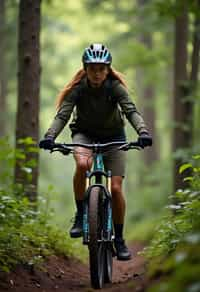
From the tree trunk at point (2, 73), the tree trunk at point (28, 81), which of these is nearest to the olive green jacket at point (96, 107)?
the tree trunk at point (28, 81)

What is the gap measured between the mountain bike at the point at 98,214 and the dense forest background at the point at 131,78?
742 mm

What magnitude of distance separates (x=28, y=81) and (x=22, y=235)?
3.17m

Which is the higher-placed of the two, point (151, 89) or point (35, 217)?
point (151, 89)

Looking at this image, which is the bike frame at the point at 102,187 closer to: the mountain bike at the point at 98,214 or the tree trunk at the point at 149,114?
the mountain bike at the point at 98,214

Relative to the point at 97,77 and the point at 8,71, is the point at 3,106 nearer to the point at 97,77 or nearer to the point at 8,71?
the point at 8,71

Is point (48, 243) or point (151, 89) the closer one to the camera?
point (48, 243)

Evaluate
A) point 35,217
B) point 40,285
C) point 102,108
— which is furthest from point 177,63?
point 40,285


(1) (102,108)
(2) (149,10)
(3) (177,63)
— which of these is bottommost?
(1) (102,108)

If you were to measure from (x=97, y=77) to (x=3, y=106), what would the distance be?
14.7m

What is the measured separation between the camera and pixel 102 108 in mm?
7203

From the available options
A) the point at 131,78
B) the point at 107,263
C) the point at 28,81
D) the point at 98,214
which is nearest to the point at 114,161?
the point at 98,214

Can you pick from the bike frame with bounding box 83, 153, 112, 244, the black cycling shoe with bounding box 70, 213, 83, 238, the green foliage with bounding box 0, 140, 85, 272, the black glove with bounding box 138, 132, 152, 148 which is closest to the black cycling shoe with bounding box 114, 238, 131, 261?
the bike frame with bounding box 83, 153, 112, 244

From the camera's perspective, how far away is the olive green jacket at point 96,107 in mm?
7109

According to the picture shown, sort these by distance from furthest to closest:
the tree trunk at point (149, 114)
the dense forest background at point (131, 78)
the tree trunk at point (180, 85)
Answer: the tree trunk at point (149, 114) < the tree trunk at point (180, 85) < the dense forest background at point (131, 78)
